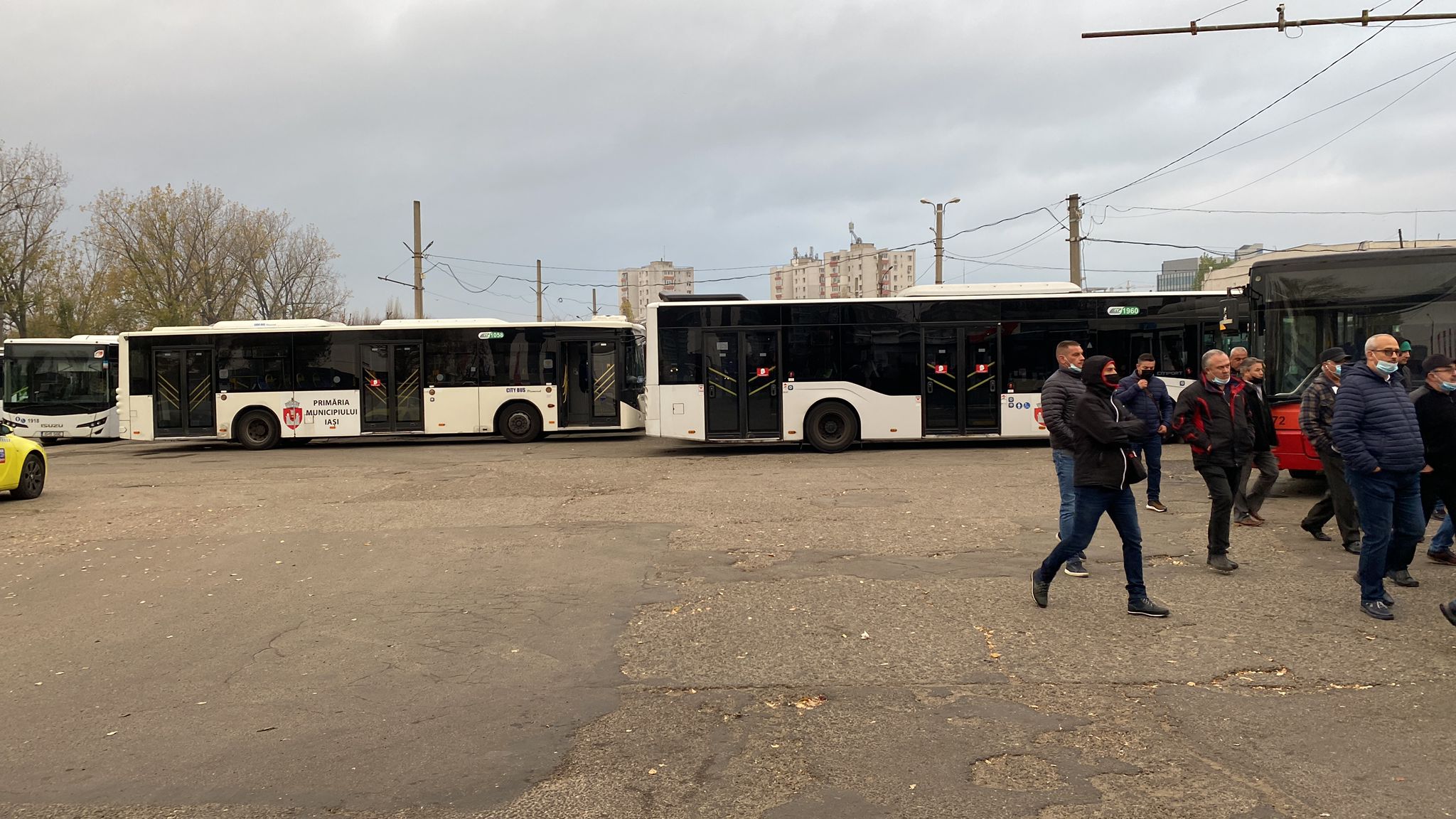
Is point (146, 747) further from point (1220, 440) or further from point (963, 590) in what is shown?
point (1220, 440)

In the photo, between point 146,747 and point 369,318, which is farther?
point 369,318

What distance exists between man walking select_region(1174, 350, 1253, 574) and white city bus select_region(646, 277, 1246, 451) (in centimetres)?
1069

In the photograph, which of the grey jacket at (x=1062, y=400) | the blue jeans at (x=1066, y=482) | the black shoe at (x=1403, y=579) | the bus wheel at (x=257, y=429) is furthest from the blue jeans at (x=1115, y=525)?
the bus wheel at (x=257, y=429)

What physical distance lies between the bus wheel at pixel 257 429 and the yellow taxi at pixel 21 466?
816 cm

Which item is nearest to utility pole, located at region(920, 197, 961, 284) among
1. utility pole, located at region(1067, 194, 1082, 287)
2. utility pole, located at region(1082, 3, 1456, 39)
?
utility pole, located at region(1067, 194, 1082, 287)

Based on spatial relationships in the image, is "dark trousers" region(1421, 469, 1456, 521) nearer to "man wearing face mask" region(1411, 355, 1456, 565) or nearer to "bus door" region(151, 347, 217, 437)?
"man wearing face mask" region(1411, 355, 1456, 565)

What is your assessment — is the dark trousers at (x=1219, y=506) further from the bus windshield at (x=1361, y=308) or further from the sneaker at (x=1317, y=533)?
the bus windshield at (x=1361, y=308)

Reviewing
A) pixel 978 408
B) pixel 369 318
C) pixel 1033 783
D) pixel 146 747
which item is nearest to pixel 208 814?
pixel 146 747

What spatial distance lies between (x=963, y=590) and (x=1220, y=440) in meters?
2.42

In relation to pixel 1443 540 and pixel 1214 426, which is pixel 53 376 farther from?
pixel 1443 540

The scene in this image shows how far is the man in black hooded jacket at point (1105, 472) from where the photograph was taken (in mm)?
6207

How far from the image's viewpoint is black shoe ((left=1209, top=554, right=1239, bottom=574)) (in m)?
7.67

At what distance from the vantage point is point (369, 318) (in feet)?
273

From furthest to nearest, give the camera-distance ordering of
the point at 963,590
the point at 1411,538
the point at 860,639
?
the point at 963,590, the point at 1411,538, the point at 860,639
